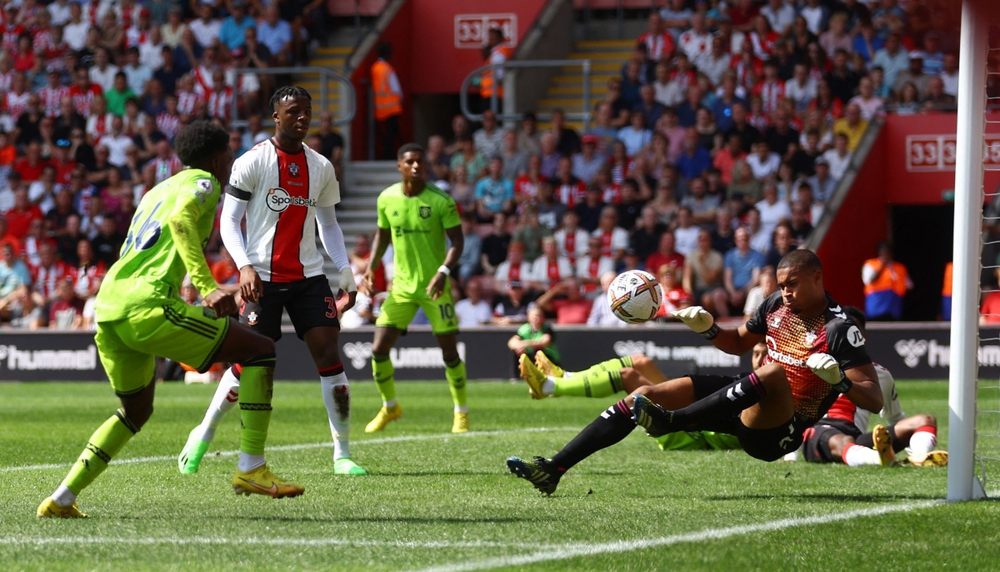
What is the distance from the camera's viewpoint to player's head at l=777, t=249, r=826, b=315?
687cm

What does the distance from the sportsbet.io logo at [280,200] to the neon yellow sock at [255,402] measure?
A: 1.57m

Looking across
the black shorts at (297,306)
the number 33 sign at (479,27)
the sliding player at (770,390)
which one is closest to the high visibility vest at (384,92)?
the number 33 sign at (479,27)

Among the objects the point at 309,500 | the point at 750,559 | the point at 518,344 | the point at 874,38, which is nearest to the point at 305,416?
the point at 518,344

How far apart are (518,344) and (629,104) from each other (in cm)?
725

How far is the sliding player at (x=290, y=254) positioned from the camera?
799cm

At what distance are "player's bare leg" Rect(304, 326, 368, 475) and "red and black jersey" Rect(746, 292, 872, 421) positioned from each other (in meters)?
2.62

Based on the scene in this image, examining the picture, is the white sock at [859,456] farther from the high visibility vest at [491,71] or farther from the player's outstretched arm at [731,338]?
the high visibility vest at [491,71]

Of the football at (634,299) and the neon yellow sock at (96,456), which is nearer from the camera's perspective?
the neon yellow sock at (96,456)

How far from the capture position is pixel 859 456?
28.4 ft

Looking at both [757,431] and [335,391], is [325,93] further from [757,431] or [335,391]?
[757,431]

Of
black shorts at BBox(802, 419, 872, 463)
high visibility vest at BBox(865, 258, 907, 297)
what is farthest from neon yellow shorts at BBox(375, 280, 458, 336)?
high visibility vest at BBox(865, 258, 907, 297)

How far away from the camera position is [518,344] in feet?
56.0

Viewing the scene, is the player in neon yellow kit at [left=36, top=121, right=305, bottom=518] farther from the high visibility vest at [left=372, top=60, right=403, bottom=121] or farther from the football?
the high visibility vest at [left=372, top=60, right=403, bottom=121]

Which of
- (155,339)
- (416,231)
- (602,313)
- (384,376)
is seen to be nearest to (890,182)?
(602,313)
